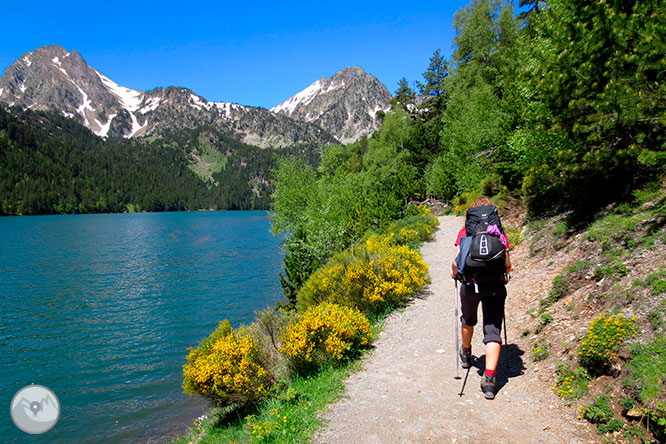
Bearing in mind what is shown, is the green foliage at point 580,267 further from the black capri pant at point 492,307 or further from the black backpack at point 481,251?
the black backpack at point 481,251

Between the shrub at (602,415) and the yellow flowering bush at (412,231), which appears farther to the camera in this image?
the yellow flowering bush at (412,231)

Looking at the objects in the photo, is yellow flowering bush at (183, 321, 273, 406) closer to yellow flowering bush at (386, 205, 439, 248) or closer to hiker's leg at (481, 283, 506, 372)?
A: hiker's leg at (481, 283, 506, 372)

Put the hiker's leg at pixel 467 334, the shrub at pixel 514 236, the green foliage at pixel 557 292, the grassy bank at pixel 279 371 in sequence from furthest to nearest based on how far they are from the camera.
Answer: the shrub at pixel 514 236 → the green foliage at pixel 557 292 → the hiker's leg at pixel 467 334 → the grassy bank at pixel 279 371

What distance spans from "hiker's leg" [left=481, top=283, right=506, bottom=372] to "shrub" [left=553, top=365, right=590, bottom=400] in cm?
103

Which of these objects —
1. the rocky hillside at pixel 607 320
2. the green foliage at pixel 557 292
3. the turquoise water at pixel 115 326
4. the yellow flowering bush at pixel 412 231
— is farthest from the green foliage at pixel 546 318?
the turquoise water at pixel 115 326

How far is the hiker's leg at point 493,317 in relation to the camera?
543 cm

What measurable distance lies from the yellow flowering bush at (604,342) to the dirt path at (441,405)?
2.55 ft

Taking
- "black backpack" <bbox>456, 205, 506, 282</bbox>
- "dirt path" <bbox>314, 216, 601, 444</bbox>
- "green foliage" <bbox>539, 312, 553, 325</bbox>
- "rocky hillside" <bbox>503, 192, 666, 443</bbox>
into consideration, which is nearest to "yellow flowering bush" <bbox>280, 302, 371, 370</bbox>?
"dirt path" <bbox>314, 216, 601, 444</bbox>

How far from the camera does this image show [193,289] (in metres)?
33.4

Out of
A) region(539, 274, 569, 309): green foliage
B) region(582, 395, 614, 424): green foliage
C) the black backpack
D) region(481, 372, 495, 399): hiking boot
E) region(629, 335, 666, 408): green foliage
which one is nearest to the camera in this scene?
region(629, 335, 666, 408): green foliage

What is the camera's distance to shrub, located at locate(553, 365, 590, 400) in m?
5.07

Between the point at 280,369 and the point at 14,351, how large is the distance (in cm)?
2115

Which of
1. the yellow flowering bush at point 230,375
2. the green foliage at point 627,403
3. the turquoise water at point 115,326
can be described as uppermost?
the green foliage at point 627,403

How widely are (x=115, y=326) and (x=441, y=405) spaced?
25.1 metres
